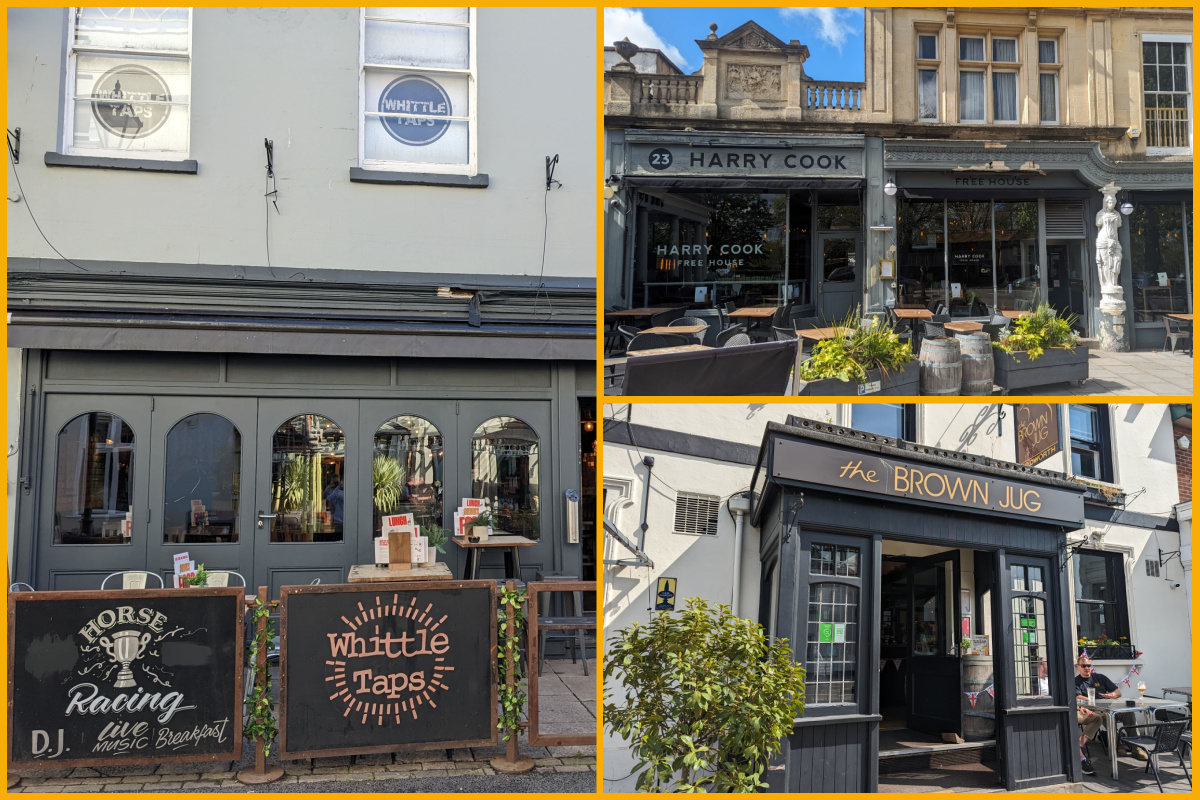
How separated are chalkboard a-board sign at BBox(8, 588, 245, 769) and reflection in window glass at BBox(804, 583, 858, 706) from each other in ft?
13.1

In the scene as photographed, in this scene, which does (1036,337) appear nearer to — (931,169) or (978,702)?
(978,702)

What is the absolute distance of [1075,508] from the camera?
25.8ft

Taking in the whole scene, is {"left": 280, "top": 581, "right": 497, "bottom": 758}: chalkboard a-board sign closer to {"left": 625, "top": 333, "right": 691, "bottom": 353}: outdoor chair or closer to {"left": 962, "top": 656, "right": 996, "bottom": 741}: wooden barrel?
{"left": 962, "top": 656, "right": 996, "bottom": 741}: wooden barrel

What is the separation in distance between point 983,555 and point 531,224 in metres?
5.48

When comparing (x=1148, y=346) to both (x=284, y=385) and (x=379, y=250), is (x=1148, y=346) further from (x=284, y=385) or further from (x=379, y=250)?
(x=284, y=385)

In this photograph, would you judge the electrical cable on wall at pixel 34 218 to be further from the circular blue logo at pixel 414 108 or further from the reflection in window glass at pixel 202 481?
the circular blue logo at pixel 414 108

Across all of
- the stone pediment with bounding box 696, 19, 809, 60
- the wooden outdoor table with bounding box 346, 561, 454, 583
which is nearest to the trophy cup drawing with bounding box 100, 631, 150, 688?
the wooden outdoor table with bounding box 346, 561, 454, 583

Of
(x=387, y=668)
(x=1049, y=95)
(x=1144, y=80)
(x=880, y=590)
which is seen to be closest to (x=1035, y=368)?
(x=880, y=590)

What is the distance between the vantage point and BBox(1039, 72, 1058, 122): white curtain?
48.8 ft

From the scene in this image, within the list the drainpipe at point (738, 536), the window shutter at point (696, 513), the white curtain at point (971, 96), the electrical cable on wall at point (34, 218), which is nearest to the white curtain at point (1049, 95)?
the white curtain at point (971, 96)

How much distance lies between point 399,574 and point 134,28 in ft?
20.0

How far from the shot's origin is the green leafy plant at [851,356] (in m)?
7.47

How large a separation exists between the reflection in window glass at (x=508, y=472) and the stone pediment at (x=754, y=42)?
25.9ft

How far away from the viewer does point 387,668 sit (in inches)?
207
